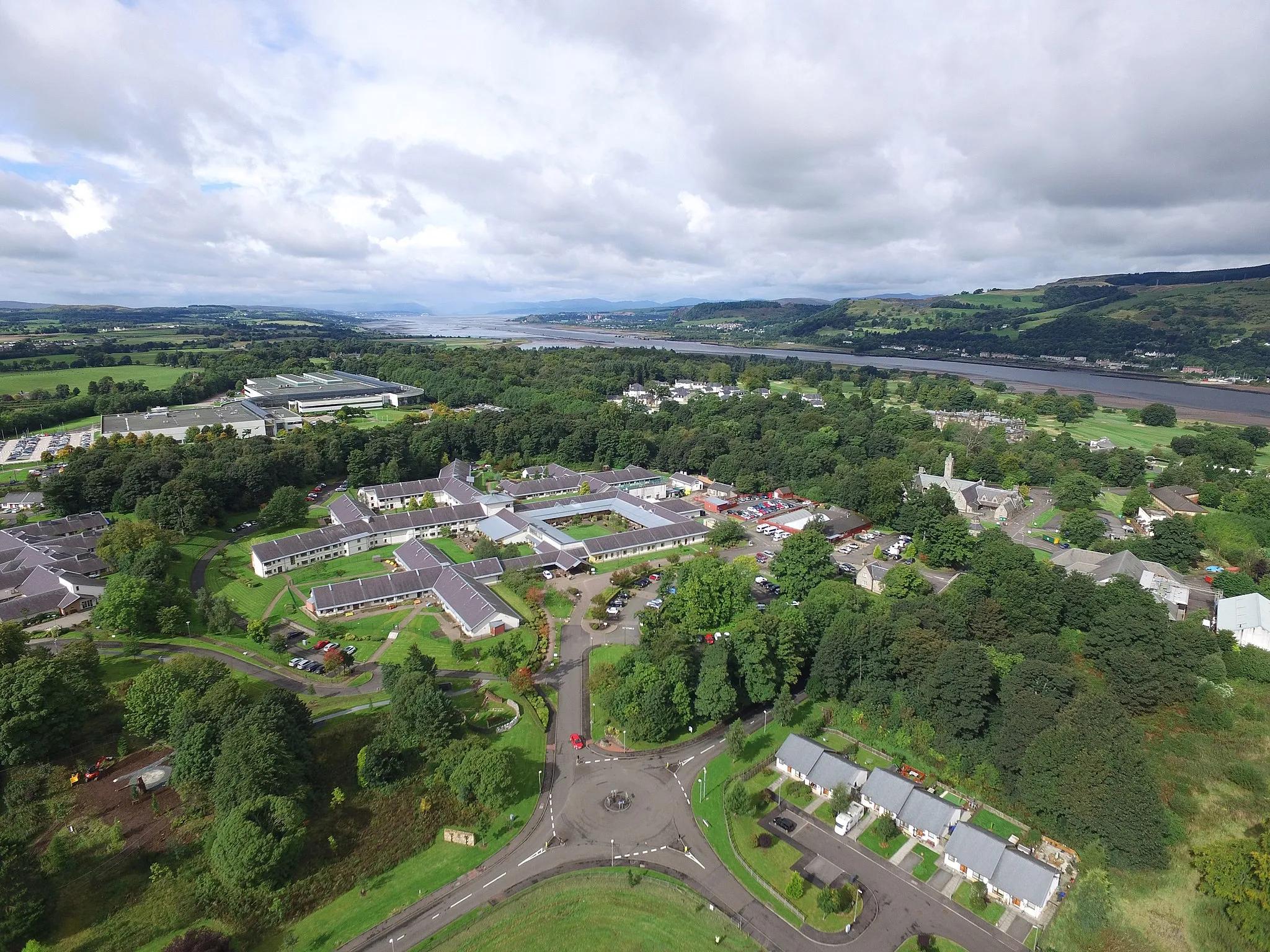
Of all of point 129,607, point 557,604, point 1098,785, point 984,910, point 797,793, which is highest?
point 1098,785

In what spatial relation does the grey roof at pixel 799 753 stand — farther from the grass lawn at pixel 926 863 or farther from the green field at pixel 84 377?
the green field at pixel 84 377

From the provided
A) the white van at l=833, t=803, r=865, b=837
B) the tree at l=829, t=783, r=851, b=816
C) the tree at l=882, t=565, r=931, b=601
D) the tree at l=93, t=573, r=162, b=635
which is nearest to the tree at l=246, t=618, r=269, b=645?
the tree at l=93, t=573, r=162, b=635

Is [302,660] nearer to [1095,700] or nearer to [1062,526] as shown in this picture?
[1095,700]

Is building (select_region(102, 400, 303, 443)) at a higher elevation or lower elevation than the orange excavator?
higher

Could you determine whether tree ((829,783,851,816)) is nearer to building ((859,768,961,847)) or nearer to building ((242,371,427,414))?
building ((859,768,961,847))

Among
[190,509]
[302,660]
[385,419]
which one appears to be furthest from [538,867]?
[385,419]

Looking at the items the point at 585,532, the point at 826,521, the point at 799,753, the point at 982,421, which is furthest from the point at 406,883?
the point at 982,421

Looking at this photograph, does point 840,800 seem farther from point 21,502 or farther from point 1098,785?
point 21,502
